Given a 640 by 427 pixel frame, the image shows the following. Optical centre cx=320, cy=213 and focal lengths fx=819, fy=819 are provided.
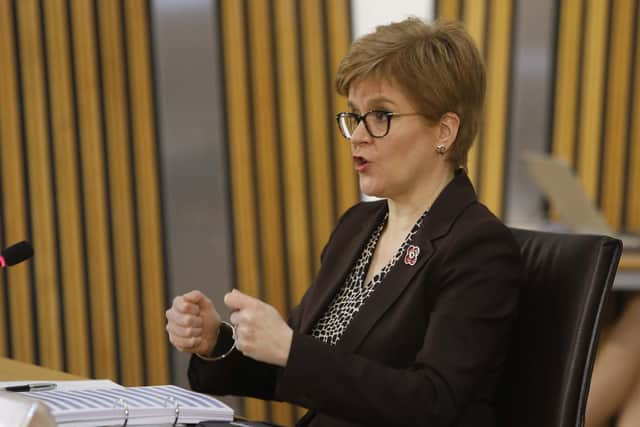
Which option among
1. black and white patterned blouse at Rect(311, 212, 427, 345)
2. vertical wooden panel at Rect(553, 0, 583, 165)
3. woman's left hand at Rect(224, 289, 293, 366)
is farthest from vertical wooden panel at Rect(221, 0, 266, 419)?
woman's left hand at Rect(224, 289, 293, 366)

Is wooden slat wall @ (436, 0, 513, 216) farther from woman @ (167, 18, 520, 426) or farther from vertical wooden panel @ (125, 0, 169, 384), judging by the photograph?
woman @ (167, 18, 520, 426)

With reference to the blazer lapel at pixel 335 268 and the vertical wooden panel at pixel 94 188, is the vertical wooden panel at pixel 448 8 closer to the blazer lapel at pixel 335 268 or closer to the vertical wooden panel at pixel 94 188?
the vertical wooden panel at pixel 94 188

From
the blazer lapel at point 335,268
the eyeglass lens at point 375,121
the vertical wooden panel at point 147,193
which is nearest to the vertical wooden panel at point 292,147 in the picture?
the vertical wooden panel at point 147,193

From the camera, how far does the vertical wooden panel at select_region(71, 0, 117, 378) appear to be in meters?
3.47

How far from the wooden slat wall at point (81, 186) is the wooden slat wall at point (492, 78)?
1.45 meters

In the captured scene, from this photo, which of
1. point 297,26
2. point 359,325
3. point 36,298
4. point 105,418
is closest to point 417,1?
point 297,26

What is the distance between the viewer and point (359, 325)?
144cm

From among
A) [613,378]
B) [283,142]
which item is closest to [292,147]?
[283,142]

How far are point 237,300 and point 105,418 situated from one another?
26 centimetres

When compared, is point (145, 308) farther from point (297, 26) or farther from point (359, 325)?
point (359, 325)

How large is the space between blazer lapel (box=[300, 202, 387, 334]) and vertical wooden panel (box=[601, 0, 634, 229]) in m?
2.46

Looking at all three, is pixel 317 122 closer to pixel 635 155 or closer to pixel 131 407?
pixel 635 155

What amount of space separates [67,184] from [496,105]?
1.97 metres

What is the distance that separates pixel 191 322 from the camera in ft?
4.92
